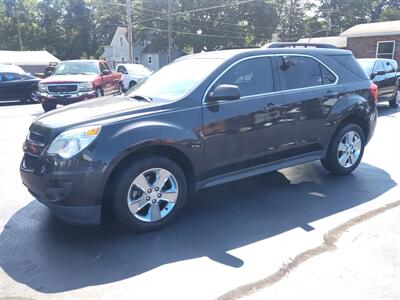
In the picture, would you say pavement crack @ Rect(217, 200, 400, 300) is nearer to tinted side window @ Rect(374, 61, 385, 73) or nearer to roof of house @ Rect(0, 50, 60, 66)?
tinted side window @ Rect(374, 61, 385, 73)

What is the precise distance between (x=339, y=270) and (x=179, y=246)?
143cm

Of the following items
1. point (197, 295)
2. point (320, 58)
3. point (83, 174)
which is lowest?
point (197, 295)

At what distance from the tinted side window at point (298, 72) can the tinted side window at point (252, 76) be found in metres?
0.22

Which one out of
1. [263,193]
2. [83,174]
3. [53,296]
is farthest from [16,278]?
[263,193]

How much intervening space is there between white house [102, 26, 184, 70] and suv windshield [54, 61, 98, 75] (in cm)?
3674

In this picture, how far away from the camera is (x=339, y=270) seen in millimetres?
3234

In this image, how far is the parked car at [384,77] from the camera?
12.2 m

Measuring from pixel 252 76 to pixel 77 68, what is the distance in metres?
10.3

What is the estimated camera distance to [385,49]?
2795cm

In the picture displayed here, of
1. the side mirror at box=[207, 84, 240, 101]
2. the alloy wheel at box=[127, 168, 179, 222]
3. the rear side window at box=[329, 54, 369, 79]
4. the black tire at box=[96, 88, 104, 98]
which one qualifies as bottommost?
the alloy wheel at box=[127, 168, 179, 222]

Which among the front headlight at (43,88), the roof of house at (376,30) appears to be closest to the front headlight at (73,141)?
the front headlight at (43,88)

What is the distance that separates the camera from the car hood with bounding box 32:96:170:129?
3.78 metres

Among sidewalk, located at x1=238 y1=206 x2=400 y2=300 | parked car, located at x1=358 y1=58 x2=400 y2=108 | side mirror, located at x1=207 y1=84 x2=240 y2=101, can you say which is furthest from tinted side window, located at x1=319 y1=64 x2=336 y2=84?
parked car, located at x1=358 y1=58 x2=400 y2=108

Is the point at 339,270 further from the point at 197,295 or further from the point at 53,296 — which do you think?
the point at 53,296
